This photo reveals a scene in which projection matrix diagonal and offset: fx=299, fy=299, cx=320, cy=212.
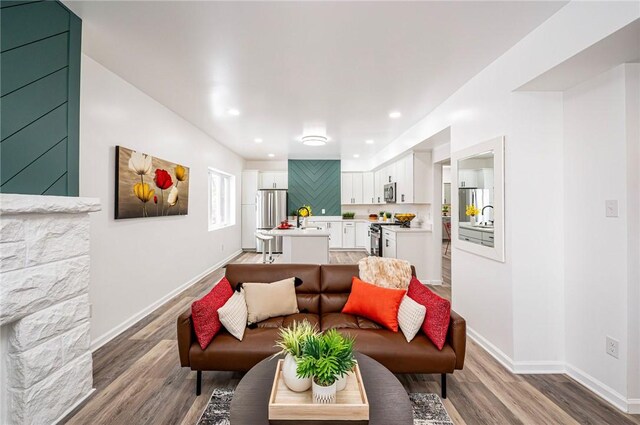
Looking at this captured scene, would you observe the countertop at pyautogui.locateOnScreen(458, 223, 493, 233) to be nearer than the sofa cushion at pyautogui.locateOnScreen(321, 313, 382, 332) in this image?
No

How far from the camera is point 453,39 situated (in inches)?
93.1

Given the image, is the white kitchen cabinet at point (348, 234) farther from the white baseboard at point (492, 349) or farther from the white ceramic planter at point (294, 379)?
the white ceramic planter at point (294, 379)

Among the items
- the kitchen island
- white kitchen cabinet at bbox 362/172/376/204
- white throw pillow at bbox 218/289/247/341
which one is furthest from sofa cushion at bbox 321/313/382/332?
white kitchen cabinet at bbox 362/172/376/204

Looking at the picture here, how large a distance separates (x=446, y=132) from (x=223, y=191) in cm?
530

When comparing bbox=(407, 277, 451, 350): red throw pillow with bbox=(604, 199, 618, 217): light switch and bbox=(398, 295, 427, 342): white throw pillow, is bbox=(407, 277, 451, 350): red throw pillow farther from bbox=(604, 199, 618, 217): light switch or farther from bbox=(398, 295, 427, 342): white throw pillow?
bbox=(604, 199, 618, 217): light switch

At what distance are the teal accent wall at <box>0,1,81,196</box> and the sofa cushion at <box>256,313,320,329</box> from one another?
5.45 feet

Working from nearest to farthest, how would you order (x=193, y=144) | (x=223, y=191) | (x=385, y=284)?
(x=385, y=284) < (x=193, y=144) < (x=223, y=191)

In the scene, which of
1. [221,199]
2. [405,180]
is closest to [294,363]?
[405,180]

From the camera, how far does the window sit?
656 cm

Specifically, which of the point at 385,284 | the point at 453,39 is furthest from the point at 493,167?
the point at 385,284

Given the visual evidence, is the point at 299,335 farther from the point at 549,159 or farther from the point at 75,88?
the point at 549,159

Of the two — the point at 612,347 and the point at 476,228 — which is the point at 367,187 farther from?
the point at 612,347

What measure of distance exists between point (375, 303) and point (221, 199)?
566 cm

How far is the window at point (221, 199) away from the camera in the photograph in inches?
258
